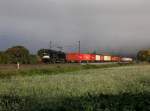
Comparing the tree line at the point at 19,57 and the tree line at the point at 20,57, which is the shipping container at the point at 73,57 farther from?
the tree line at the point at 20,57

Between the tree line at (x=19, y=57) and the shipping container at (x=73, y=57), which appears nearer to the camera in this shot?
the tree line at (x=19, y=57)

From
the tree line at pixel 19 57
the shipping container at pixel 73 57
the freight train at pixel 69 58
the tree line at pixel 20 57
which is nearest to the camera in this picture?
the tree line at pixel 19 57

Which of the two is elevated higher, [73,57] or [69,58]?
[73,57]

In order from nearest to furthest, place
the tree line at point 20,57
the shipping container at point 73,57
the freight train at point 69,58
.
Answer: the tree line at point 20,57, the freight train at point 69,58, the shipping container at point 73,57

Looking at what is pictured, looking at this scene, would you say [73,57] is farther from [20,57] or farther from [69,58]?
[20,57]

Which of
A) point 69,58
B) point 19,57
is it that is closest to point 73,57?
point 69,58

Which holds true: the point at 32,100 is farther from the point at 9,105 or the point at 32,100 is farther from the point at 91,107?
the point at 91,107

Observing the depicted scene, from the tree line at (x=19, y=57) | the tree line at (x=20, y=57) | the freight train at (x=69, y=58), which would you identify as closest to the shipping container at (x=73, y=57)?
the freight train at (x=69, y=58)

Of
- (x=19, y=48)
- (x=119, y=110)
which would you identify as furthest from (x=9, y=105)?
(x=19, y=48)

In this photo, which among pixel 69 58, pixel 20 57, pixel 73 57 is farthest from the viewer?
pixel 73 57

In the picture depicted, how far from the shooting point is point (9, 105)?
42.9 ft

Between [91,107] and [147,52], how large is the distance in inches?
6327

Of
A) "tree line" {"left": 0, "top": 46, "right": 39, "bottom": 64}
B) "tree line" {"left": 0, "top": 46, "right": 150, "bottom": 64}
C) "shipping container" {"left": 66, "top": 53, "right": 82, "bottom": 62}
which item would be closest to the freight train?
"shipping container" {"left": 66, "top": 53, "right": 82, "bottom": 62}

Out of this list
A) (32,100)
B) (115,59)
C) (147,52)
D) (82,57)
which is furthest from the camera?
(147,52)
